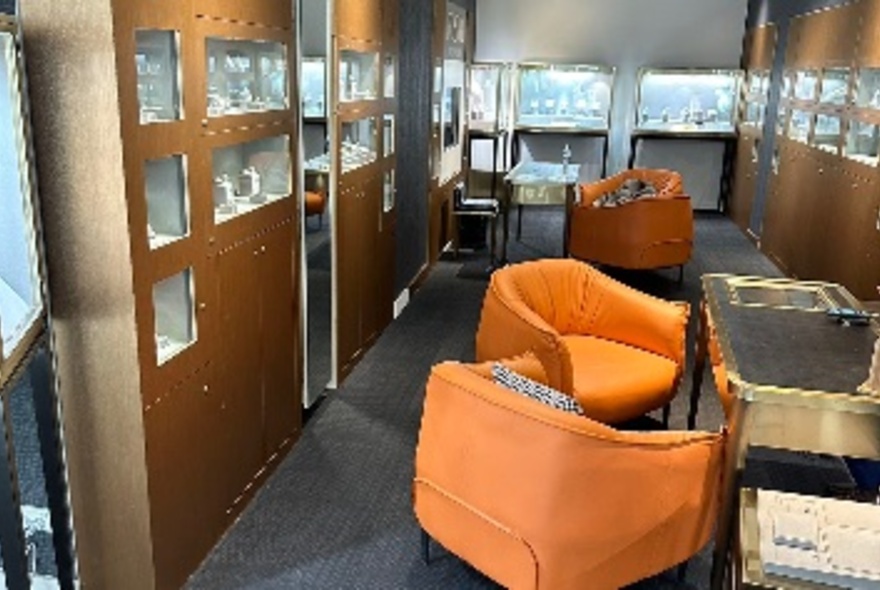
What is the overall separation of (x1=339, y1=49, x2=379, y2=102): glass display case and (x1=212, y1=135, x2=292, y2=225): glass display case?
792 millimetres

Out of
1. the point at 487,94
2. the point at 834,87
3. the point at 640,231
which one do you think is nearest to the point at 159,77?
the point at 640,231

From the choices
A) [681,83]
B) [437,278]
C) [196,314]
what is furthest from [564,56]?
[196,314]

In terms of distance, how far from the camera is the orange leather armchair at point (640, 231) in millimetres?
6688

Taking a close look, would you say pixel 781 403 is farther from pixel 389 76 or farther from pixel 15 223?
pixel 389 76

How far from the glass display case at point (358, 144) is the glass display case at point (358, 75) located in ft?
0.47

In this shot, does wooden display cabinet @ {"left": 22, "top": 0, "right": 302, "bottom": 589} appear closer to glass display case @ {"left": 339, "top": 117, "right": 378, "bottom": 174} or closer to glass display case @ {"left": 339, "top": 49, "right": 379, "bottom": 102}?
glass display case @ {"left": 339, "top": 49, "right": 379, "bottom": 102}

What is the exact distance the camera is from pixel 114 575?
267 cm

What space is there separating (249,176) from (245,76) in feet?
1.32

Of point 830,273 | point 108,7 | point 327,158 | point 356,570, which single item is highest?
point 108,7

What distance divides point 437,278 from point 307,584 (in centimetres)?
435

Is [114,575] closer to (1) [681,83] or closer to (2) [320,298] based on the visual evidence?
(2) [320,298]

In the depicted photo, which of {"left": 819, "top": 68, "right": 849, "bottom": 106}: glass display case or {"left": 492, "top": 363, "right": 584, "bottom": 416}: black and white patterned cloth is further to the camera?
{"left": 819, "top": 68, "right": 849, "bottom": 106}: glass display case

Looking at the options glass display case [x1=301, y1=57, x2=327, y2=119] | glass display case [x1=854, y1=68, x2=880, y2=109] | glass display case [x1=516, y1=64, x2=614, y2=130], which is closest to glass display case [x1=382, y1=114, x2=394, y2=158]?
glass display case [x1=301, y1=57, x2=327, y2=119]

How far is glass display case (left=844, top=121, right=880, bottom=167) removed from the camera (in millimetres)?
5582
